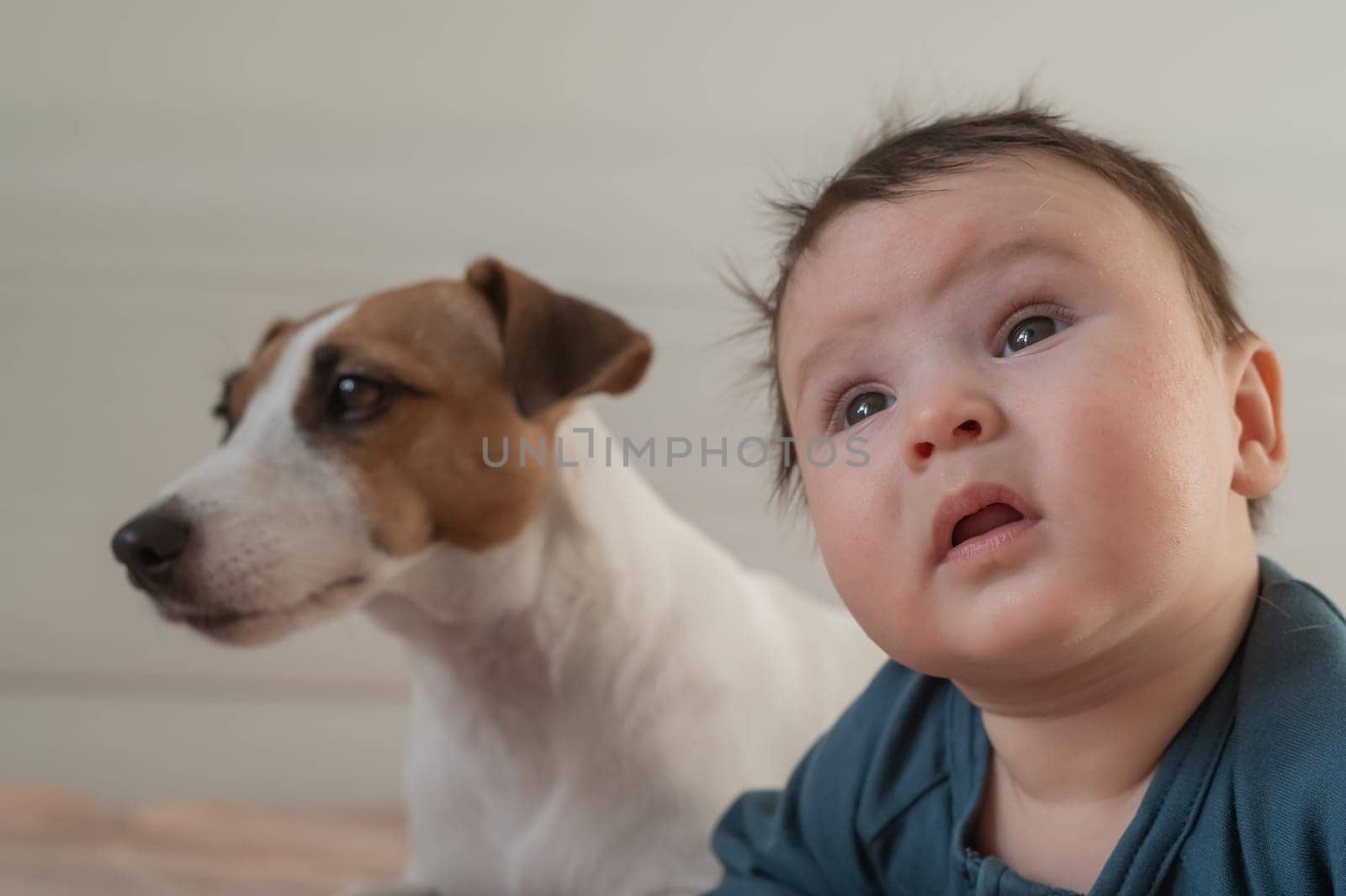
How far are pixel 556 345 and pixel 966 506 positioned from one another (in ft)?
1.36

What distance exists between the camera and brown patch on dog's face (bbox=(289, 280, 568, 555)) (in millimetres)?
753

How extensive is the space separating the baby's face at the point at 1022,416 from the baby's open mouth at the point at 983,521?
0.04 ft

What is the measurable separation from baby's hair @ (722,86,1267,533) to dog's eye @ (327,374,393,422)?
0.97 feet

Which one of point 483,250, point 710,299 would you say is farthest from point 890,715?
point 483,250

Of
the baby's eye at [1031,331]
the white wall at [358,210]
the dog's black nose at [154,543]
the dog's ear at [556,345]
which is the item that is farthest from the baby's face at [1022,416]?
the white wall at [358,210]

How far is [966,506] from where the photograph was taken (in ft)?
1.52

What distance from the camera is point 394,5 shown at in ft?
4.67

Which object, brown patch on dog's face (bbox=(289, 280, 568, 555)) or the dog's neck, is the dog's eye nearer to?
brown patch on dog's face (bbox=(289, 280, 568, 555))

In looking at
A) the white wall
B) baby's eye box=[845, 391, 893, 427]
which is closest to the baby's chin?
baby's eye box=[845, 391, 893, 427]

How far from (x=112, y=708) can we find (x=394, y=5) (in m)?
0.98

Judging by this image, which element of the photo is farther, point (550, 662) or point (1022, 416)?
point (550, 662)

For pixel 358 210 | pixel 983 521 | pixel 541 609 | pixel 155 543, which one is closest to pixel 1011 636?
pixel 983 521

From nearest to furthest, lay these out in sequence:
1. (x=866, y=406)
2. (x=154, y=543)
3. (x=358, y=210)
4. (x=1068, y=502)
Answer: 1. (x=1068, y=502)
2. (x=866, y=406)
3. (x=154, y=543)
4. (x=358, y=210)

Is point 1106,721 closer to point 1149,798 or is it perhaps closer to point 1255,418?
point 1149,798
